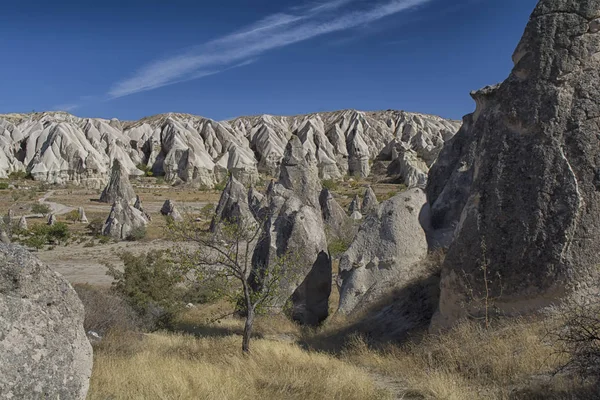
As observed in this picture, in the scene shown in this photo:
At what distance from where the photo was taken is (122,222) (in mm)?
24031

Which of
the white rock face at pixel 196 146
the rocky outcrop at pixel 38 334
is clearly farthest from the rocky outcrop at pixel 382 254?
the white rock face at pixel 196 146

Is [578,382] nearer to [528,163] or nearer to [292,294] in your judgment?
[528,163]

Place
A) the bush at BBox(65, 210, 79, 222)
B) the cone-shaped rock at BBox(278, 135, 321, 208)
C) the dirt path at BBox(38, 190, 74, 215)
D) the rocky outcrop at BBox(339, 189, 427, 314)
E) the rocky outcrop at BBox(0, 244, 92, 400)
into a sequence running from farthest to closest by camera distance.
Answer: the dirt path at BBox(38, 190, 74, 215), the bush at BBox(65, 210, 79, 222), the cone-shaped rock at BBox(278, 135, 321, 208), the rocky outcrop at BBox(339, 189, 427, 314), the rocky outcrop at BBox(0, 244, 92, 400)

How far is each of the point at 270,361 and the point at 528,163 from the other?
3.75 m

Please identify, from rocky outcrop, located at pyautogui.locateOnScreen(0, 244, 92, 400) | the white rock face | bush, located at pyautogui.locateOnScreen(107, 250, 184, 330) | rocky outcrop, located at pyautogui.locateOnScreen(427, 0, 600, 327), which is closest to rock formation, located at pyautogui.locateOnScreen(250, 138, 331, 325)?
bush, located at pyautogui.locateOnScreen(107, 250, 184, 330)

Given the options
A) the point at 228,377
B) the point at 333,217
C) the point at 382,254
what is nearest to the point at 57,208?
the point at 333,217

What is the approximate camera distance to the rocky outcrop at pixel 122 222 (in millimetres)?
23641

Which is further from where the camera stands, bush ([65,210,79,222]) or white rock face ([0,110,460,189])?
white rock face ([0,110,460,189])

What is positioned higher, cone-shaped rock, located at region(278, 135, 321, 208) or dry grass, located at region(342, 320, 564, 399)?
cone-shaped rock, located at region(278, 135, 321, 208)

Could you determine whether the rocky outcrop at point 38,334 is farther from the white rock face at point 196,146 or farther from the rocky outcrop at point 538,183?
the white rock face at point 196,146

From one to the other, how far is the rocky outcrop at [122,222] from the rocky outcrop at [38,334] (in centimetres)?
2125

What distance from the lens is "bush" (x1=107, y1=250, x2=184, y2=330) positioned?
10.7 meters

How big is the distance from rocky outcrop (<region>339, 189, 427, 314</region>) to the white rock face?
39.4 meters

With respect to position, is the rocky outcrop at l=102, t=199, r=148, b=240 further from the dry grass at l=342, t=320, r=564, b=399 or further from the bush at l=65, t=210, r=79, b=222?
the dry grass at l=342, t=320, r=564, b=399
